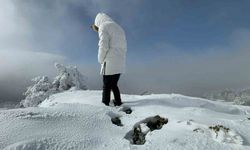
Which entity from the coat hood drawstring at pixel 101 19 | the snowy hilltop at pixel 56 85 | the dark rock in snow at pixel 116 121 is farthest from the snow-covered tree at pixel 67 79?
the dark rock in snow at pixel 116 121

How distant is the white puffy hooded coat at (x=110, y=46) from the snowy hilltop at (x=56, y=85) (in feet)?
38.1

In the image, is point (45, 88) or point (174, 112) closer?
point (174, 112)

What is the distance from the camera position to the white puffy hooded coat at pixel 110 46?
30.5 ft

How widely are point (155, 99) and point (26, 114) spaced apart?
469 cm

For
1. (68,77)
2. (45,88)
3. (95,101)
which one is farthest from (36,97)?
(95,101)

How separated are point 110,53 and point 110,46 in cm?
21

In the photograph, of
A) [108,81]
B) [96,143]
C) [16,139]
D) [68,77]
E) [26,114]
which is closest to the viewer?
[16,139]

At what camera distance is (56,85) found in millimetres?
21359

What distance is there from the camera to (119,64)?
959 cm

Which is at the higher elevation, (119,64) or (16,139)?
(119,64)

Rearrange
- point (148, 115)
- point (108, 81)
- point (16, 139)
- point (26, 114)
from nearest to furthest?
point (16, 139) < point (26, 114) < point (148, 115) < point (108, 81)

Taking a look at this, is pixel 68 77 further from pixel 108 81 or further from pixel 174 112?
pixel 174 112

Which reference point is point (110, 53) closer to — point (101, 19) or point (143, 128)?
point (101, 19)

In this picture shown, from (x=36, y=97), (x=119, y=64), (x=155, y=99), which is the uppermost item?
(x=119, y=64)
